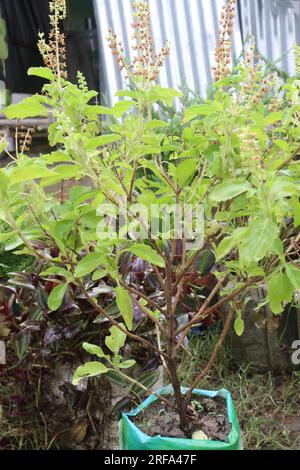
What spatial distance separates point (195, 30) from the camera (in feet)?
13.2

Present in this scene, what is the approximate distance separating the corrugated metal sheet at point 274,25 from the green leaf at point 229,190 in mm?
3276

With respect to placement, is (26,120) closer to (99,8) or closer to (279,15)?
(99,8)

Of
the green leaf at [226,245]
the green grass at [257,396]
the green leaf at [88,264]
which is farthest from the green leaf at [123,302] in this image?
the green grass at [257,396]

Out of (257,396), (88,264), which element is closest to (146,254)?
(88,264)

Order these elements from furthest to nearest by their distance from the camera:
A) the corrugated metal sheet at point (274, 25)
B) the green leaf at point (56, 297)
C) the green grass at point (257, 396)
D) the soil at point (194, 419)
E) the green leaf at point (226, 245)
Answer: the corrugated metal sheet at point (274, 25), the green grass at point (257, 396), the soil at point (194, 419), the green leaf at point (56, 297), the green leaf at point (226, 245)

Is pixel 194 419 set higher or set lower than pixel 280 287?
lower

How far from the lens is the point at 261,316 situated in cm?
197

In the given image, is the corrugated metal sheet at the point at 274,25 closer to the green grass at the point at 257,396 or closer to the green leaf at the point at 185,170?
the green grass at the point at 257,396

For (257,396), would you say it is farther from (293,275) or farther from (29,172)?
(29,172)

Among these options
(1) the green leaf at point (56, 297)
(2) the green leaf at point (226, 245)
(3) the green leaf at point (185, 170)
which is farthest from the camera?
(1) the green leaf at point (56, 297)

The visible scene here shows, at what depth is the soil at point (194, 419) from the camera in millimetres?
1271

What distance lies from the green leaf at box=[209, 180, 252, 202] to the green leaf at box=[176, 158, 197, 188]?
0.51 feet

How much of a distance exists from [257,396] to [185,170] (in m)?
1.28
